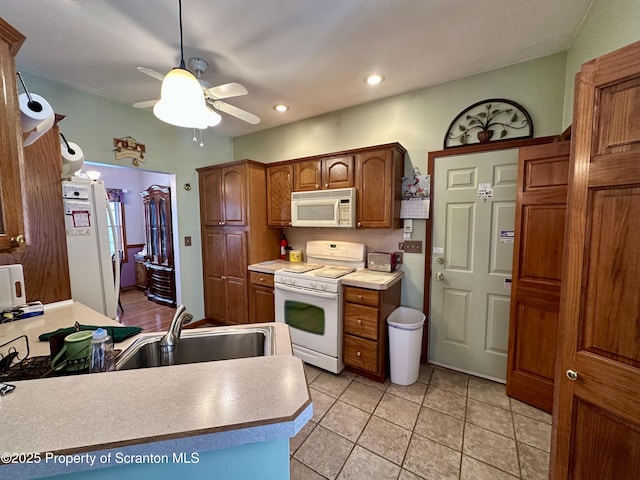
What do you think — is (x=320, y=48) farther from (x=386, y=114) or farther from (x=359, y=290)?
(x=359, y=290)

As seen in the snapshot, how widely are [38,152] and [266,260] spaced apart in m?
2.13

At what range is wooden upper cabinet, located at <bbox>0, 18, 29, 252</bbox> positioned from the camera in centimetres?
83

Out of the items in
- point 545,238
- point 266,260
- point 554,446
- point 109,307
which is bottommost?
point 554,446

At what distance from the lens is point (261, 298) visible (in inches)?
117

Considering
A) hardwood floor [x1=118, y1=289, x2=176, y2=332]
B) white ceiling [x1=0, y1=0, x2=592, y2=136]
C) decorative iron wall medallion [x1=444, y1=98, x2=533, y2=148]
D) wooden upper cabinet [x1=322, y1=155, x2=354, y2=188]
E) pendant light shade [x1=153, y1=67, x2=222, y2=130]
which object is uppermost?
white ceiling [x1=0, y1=0, x2=592, y2=136]

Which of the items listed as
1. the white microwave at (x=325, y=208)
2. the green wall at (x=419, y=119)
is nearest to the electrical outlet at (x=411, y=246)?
the green wall at (x=419, y=119)

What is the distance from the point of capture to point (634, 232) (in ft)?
2.85

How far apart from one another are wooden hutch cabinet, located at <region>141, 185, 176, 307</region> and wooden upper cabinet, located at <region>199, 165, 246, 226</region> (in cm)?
116

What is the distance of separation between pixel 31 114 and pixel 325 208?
6.75 feet

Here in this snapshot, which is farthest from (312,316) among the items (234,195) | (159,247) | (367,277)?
(159,247)

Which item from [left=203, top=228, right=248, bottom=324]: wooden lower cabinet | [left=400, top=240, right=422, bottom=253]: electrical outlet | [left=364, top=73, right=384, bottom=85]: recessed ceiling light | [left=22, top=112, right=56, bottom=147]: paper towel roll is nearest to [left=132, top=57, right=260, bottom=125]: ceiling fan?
[left=22, top=112, right=56, bottom=147]: paper towel roll

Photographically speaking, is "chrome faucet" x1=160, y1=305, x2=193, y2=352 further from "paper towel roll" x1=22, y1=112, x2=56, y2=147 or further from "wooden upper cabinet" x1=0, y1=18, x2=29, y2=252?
"paper towel roll" x1=22, y1=112, x2=56, y2=147

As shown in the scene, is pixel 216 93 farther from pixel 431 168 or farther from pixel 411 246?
pixel 411 246

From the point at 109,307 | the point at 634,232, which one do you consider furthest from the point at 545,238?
the point at 109,307
